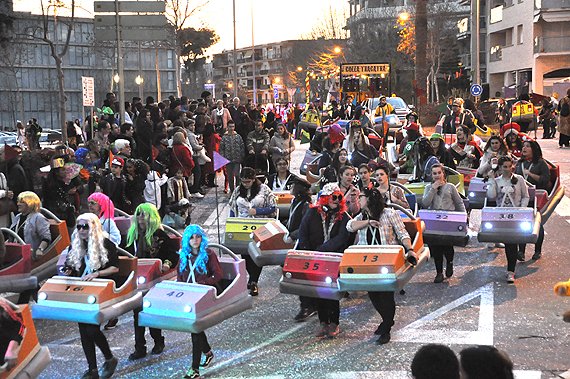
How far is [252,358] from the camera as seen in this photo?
357 inches

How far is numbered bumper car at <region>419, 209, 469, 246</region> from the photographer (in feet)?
39.5

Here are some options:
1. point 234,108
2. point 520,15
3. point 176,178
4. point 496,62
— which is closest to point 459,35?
point 496,62

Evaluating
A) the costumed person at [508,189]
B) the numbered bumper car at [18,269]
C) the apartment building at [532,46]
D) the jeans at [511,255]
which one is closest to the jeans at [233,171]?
the costumed person at [508,189]

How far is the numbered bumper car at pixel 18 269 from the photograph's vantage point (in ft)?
34.1

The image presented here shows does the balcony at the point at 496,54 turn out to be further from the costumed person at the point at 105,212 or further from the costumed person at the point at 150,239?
the costumed person at the point at 150,239

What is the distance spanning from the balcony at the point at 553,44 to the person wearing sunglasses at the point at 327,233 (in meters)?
48.3

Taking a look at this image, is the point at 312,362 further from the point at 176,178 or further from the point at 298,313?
the point at 176,178

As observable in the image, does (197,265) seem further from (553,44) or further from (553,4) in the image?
(553,44)

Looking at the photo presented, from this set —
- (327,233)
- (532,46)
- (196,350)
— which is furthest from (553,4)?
(196,350)

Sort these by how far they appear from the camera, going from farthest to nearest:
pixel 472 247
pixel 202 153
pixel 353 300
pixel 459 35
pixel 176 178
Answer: pixel 459 35
pixel 202 153
pixel 176 178
pixel 472 247
pixel 353 300

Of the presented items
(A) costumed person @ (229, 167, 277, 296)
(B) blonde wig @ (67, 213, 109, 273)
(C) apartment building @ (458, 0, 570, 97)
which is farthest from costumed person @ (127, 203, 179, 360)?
(C) apartment building @ (458, 0, 570, 97)

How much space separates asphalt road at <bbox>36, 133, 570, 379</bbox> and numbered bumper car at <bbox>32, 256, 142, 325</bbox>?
0.67 m

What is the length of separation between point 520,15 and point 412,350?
179ft

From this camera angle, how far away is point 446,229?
476 inches
